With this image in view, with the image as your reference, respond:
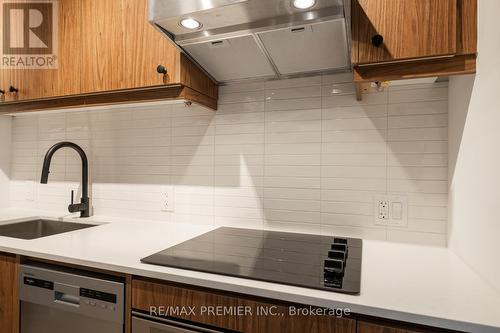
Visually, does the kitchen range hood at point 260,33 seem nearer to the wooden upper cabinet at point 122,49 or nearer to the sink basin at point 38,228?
the wooden upper cabinet at point 122,49

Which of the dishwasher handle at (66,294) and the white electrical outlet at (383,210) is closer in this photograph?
the dishwasher handle at (66,294)

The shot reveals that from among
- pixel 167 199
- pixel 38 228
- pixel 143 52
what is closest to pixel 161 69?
pixel 143 52

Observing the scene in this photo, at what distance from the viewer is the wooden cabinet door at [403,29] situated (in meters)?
0.79

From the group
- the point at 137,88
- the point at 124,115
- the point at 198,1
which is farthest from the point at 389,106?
the point at 124,115

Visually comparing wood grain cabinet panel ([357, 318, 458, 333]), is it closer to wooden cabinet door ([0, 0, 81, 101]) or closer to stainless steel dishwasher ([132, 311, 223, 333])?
stainless steel dishwasher ([132, 311, 223, 333])

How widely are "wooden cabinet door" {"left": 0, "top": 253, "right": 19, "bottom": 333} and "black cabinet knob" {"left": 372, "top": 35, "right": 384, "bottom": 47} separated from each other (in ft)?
4.75

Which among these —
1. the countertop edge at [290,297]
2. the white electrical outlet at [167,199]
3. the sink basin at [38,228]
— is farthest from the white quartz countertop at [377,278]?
the sink basin at [38,228]

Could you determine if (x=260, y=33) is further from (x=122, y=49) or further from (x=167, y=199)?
(x=167, y=199)

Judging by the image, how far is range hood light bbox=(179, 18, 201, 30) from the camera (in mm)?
927

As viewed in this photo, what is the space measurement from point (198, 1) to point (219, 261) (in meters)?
0.81

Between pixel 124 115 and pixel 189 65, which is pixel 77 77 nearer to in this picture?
pixel 124 115

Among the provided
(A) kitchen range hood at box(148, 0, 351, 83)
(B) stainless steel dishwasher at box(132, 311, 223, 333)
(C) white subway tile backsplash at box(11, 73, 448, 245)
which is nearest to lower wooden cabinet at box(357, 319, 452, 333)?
(B) stainless steel dishwasher at box(132, 311, 223, 333)

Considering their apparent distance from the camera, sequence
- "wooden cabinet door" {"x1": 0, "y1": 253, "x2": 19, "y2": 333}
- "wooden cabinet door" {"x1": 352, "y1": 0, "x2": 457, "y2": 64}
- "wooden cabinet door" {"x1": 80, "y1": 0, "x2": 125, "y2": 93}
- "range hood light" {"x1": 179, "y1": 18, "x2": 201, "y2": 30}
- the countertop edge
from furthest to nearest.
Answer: "wooden cabinet door" {"x1": 80, "y1": 0, "x2": 125, "y2": 93} < "wooden cabinet door" {"x1": 0, "y1": 253, "x2": 19, "y2": 333} < "range hood light" {"x1": 179, "y1": 18, "x2": 201, "y2": 30} < "wooden cabinet door" {"x1": 352, "y1": 0, "x2": 457, "y2": 64} < the countertop edge

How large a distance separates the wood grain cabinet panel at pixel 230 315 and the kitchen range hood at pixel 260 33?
83 centimetres
